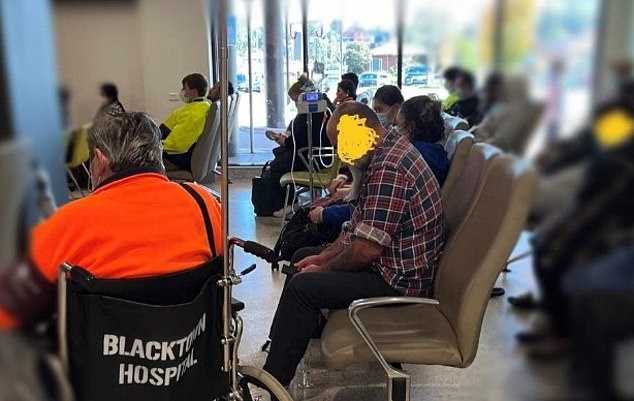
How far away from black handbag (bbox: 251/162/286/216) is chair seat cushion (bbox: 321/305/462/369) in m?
2.80

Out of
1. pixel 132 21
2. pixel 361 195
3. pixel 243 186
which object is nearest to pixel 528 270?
pixel 132 21

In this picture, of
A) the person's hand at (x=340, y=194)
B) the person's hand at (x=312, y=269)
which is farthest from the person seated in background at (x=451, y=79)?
the person's hand at (x=340, y=194)

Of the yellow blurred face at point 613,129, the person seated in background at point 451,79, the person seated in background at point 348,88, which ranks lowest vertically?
the person seated in background at point 348,88

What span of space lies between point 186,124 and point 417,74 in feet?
2.55

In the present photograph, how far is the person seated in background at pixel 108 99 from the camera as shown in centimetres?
44

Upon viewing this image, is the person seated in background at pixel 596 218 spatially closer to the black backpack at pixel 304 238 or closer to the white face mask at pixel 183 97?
the white face mask at pixel 183 97

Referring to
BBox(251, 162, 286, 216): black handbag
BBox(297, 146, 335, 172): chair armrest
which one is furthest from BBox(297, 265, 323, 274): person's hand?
BBox(251, 162, 286, 216): black handbag

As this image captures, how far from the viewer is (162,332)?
1315 millimetres

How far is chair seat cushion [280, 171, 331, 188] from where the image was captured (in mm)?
3876

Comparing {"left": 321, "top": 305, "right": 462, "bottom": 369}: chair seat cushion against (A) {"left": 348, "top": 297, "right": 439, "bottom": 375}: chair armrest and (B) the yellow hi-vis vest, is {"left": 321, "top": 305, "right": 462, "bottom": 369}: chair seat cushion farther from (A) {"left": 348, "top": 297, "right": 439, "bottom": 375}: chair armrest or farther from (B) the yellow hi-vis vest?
(B) the yellow hi-vis vest

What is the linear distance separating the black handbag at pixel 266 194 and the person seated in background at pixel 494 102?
13.5 ft

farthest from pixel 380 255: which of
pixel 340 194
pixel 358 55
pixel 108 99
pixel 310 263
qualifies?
pixel 108 99

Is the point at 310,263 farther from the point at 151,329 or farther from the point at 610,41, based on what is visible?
the point at 610,41

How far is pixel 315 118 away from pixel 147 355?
2757 mm
